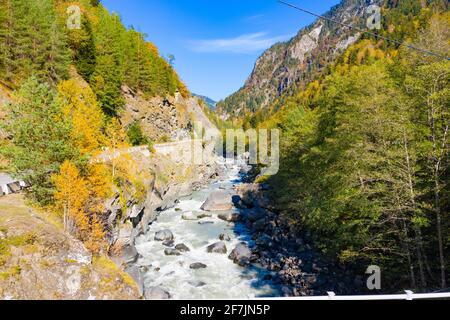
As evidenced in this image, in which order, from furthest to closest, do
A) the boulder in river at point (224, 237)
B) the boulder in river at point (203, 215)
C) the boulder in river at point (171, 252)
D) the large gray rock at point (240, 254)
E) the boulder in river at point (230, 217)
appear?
the boulder in river at point (203, 215), the boulder in river at point (230, 217), the boulder in river at point (224, 237), the boulder in river at point (171, 252), the large gray rock at point (240, 254)

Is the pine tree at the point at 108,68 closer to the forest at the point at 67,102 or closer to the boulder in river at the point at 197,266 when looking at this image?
the forest at the point at 67,102

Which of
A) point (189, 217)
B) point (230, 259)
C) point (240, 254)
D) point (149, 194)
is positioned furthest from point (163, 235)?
point (240, 254)

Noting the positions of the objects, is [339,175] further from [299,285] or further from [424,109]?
[299,285]

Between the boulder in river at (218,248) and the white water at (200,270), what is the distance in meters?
0.47

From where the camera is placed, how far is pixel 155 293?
68.7 ft

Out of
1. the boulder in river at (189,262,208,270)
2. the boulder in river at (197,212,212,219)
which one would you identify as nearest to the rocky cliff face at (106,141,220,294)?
the boulder in river at (189,262,208,270)

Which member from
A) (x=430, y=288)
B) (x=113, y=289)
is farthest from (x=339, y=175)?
(x=113, y=289)

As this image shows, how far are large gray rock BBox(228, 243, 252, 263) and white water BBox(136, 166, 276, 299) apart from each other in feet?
1.86

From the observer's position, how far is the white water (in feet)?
74.1

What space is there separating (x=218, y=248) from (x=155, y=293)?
10.2m

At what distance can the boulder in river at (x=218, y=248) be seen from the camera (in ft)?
98.4

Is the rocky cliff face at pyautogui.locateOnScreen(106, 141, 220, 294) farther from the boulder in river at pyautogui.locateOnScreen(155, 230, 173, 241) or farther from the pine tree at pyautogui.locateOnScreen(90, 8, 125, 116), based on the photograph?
the pine tree at pyautogui.locateOnScreen(90, 8, 125, 116)

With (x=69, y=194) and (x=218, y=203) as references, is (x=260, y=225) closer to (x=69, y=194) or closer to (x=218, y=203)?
(x=218, y=203)

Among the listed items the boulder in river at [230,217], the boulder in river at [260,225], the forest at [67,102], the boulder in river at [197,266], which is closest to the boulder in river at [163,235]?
the forest at [67,102]
